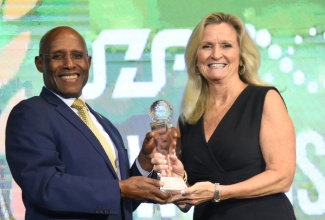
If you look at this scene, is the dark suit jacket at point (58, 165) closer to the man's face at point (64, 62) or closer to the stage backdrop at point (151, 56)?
the man's face at point (64, 62)

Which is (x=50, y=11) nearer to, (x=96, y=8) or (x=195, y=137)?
(x=96, y=8)

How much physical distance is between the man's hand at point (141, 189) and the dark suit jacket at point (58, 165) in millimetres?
36

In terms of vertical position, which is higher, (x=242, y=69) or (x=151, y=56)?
(x=151, y=56)

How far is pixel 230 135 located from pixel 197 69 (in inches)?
15.5

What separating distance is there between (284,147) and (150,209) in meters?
1.48

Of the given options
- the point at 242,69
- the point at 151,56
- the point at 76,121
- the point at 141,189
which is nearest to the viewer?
the point at 141,189

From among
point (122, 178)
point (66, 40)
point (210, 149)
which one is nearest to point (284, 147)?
point (210, 149)

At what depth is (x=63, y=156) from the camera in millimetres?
3305

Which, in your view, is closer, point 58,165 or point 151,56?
point 58,165

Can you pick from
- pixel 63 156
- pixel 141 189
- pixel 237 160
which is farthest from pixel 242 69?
pixel 63 156

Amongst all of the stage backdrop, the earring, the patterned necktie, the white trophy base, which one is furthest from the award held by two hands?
the stage backdrop

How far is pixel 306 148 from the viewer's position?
15.5ft

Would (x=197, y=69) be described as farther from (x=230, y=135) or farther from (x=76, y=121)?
(x=76, y=121)

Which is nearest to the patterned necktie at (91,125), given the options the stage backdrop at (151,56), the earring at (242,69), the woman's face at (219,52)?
the woman's face at (219,52)
